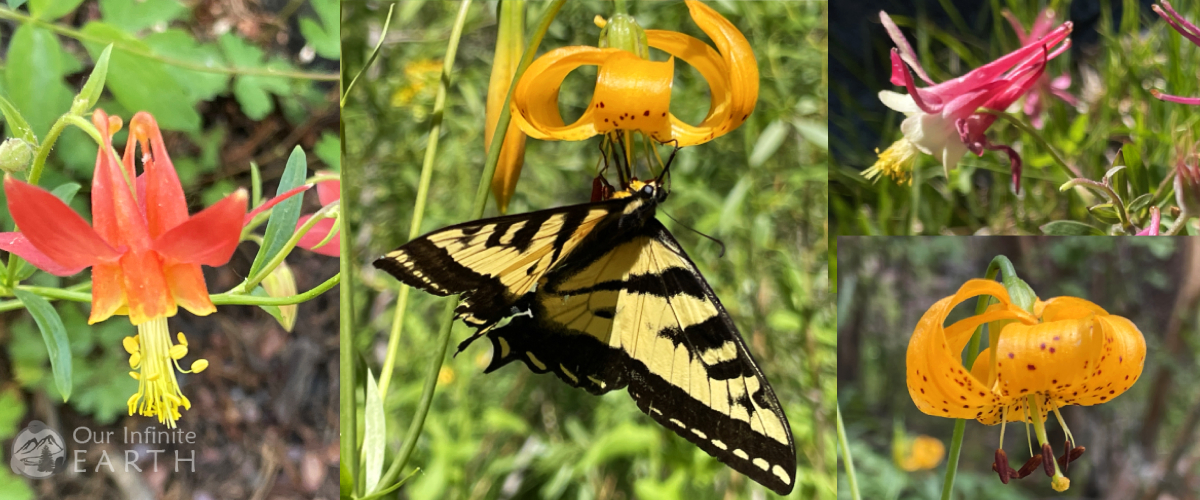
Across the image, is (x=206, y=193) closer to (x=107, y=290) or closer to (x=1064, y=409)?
(x=107, y=290)

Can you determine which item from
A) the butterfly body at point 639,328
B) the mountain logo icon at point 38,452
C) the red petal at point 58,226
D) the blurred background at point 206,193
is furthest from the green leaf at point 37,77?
the butterfly body at point 639,328

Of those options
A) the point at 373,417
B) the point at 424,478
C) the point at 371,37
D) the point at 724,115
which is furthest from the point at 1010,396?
the point at 371,37

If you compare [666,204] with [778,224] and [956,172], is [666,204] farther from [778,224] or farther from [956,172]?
[956,172]

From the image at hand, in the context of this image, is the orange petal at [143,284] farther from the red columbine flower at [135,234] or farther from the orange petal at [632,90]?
the orange petal at [632,90]

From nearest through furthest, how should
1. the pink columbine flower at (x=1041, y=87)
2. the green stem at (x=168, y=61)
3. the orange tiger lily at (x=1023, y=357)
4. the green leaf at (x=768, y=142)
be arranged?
the orange tiger lily at (x=1023, y=357) < the green stem at (x=168, y=61) < the pink columbine flower at (x=1041, y=87) < the green leaf at (x=768, y=142)

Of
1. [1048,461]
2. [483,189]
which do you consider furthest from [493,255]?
[1048,461]
